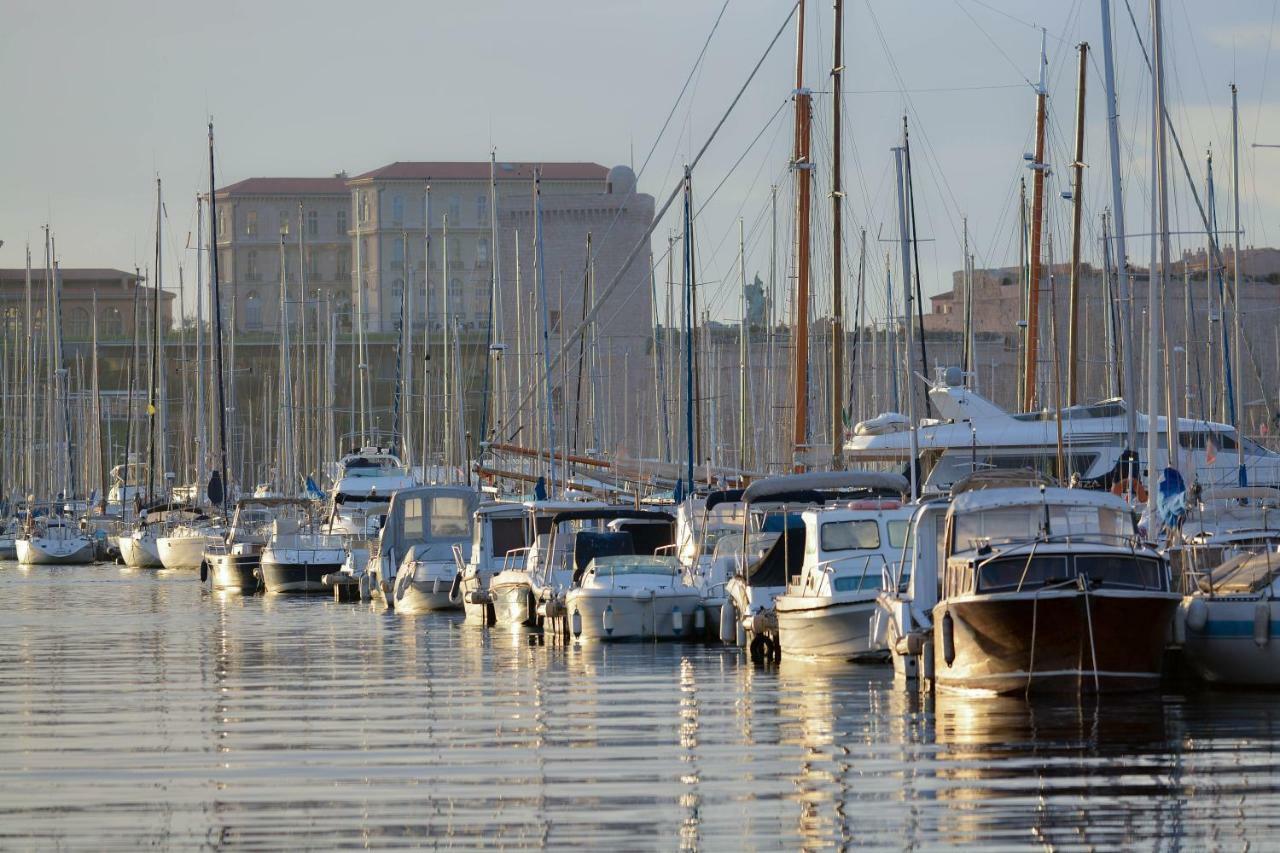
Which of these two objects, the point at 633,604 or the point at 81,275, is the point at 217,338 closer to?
the point at 633,604

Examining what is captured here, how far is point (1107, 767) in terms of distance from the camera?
1450 centimetres

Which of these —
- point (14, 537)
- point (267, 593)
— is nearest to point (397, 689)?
point (267, 593)

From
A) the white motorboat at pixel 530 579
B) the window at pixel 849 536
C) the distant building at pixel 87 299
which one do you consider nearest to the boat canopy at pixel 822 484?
the window at pixel 849 536

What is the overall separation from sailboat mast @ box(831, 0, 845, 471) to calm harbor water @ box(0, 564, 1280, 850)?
775cm

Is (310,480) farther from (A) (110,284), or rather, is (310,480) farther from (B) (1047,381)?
(A) (110,284)

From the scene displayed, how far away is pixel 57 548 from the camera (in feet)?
214

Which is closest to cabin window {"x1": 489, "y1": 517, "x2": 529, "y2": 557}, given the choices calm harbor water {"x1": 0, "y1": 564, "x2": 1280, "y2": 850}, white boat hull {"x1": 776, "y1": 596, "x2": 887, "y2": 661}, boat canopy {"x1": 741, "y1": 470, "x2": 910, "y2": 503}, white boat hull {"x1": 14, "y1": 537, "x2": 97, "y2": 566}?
boat canopy {"x1": 741, "y1": 470, "x2": 910, "y2": 503}

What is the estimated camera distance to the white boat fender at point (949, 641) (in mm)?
19656

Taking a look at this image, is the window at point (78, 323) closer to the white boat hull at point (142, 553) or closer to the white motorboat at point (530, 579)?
the white boat hull at point (142, 553)

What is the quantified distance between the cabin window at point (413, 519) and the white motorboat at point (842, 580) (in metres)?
15.5

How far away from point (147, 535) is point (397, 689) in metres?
42.7

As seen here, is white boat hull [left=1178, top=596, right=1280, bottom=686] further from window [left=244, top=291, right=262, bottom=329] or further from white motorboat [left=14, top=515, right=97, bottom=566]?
window [left=244, top=291, right=262, bottom=329]

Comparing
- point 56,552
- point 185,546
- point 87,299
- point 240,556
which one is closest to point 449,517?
point 240,556

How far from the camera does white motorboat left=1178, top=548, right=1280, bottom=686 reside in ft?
64.7
